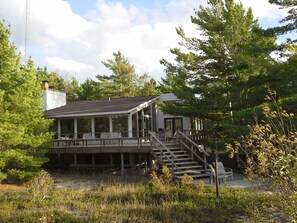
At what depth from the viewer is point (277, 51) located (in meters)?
16.6

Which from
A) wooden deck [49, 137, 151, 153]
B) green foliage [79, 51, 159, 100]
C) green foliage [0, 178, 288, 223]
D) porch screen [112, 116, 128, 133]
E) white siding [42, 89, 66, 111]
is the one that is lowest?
green foliage [0, 178, 288, 223]

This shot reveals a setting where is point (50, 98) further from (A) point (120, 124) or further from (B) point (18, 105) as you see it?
(B) point (18, 105)

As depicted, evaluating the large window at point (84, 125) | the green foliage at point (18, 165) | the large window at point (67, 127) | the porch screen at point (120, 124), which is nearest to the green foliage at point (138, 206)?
the green foliage at point (18, 165)

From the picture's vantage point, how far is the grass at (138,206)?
8.62m

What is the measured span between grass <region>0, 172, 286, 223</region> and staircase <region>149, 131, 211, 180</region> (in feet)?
8.34

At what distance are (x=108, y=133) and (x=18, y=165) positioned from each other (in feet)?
19.5

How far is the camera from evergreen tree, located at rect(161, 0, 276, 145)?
695 inches

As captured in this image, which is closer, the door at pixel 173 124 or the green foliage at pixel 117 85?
the door at pixel 173 124

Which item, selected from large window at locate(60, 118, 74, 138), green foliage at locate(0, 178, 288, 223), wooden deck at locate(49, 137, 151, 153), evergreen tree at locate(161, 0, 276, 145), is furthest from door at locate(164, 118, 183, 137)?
green foliage at locate(0, 178, 288, 223)

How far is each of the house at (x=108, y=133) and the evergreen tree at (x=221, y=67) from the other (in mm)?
2535

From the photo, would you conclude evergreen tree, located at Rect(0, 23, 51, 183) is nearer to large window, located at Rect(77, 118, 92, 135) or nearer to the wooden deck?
the wooden deck

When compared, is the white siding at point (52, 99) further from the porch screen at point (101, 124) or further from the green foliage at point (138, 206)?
the green foliage at point (138, 206)

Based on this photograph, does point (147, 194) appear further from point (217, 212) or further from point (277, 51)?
point (277, 51)

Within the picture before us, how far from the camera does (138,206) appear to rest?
9898 mm
